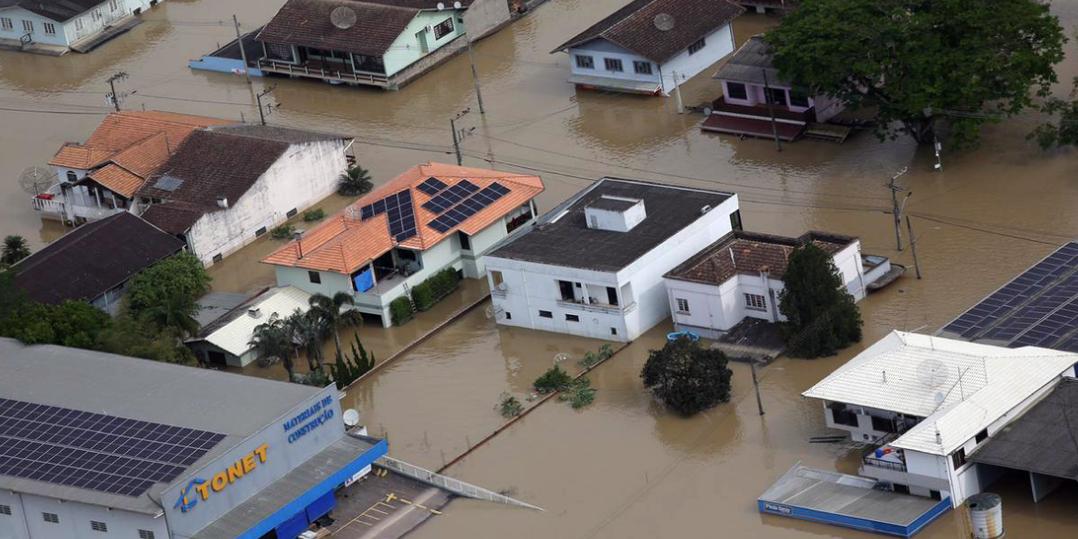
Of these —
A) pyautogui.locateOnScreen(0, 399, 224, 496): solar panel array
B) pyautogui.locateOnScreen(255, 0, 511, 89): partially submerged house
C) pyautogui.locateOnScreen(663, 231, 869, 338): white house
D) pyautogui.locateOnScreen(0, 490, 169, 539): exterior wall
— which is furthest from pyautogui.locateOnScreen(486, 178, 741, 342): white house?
pyautogui.locateOnScreen(255, 0, 511, 89): partially submerged house

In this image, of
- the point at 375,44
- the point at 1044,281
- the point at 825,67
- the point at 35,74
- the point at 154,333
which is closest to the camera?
the point at 1044,281

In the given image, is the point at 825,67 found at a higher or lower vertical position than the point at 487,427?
higher

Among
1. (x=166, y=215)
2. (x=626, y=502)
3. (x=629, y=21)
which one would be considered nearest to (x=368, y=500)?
(x=626, y=502)

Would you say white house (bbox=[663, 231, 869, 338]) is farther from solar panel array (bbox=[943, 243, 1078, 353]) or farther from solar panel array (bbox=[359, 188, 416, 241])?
solar panel array (bbox=[359, 188, 416, 241])

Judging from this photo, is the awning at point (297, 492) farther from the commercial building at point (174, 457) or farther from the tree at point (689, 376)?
the tree at point (689, 376)

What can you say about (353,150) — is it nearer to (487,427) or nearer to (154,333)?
(154,333)

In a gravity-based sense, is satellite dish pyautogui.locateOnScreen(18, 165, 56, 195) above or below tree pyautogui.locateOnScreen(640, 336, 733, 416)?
above

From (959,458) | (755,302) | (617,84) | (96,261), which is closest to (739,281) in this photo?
(755,302)
